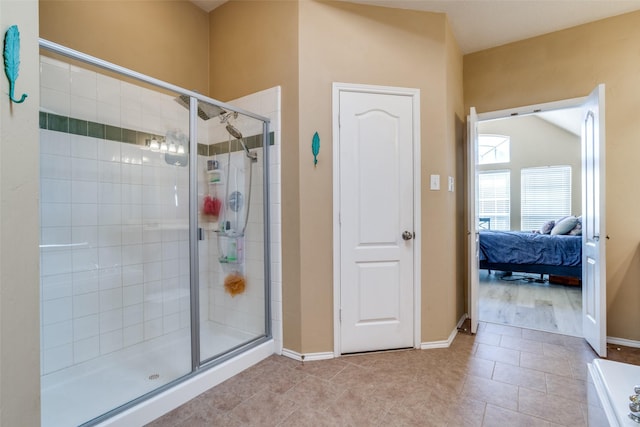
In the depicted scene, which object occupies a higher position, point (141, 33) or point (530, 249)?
point (141, 33)

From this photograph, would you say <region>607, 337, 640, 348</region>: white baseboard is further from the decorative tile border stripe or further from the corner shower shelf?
the corner shower shelf

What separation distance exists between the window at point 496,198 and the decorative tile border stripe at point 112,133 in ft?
19.6

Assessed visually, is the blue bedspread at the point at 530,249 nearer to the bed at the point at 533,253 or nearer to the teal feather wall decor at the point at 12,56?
the bed at the point at 533,253

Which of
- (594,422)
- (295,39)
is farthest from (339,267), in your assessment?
(295,39)

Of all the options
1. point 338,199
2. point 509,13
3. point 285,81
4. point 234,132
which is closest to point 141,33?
point 234,132

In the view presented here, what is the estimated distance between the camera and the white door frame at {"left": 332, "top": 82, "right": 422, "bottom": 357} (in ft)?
8.04

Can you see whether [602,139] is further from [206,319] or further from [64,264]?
[64,264]

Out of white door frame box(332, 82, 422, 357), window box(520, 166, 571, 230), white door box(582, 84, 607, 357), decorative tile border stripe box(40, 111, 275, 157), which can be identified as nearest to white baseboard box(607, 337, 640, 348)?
white door box(582, 84, 607, 357)

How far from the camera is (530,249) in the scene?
15.2ft

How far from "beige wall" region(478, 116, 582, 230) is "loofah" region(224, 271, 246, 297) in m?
5.96

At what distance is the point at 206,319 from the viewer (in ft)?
8.22

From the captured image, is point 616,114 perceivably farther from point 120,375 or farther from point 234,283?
point 120,375

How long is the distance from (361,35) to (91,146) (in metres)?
2.17

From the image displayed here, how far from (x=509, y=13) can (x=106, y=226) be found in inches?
146
